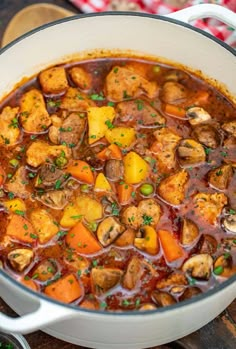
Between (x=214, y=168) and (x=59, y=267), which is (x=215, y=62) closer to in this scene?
(x=214, y=168)

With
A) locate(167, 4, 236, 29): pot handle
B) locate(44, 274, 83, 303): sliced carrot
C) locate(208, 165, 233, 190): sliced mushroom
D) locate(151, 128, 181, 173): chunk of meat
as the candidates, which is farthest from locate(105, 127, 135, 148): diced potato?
locate(44, 274, 83, 303): sliced carrot

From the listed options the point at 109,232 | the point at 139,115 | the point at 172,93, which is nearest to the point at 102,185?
the point at 109,232

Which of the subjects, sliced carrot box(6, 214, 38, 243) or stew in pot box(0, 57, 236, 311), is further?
sliced carrot box(6, 214, 38, 243)

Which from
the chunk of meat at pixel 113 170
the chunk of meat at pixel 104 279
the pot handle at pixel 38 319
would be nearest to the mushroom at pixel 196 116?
the chunk of meat at pixel 113 170

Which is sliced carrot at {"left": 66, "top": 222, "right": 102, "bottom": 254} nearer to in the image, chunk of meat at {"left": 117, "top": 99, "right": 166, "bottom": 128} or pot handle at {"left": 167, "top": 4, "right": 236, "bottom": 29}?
chunk of meat at {"left": 117, "top": 99, "right": 166, "bottom": 128}

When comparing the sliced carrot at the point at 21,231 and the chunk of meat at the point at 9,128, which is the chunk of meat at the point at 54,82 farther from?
the sliced carrot at the point at 21,231

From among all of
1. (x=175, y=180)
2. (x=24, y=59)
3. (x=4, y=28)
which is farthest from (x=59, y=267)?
(x=4, y=28)
